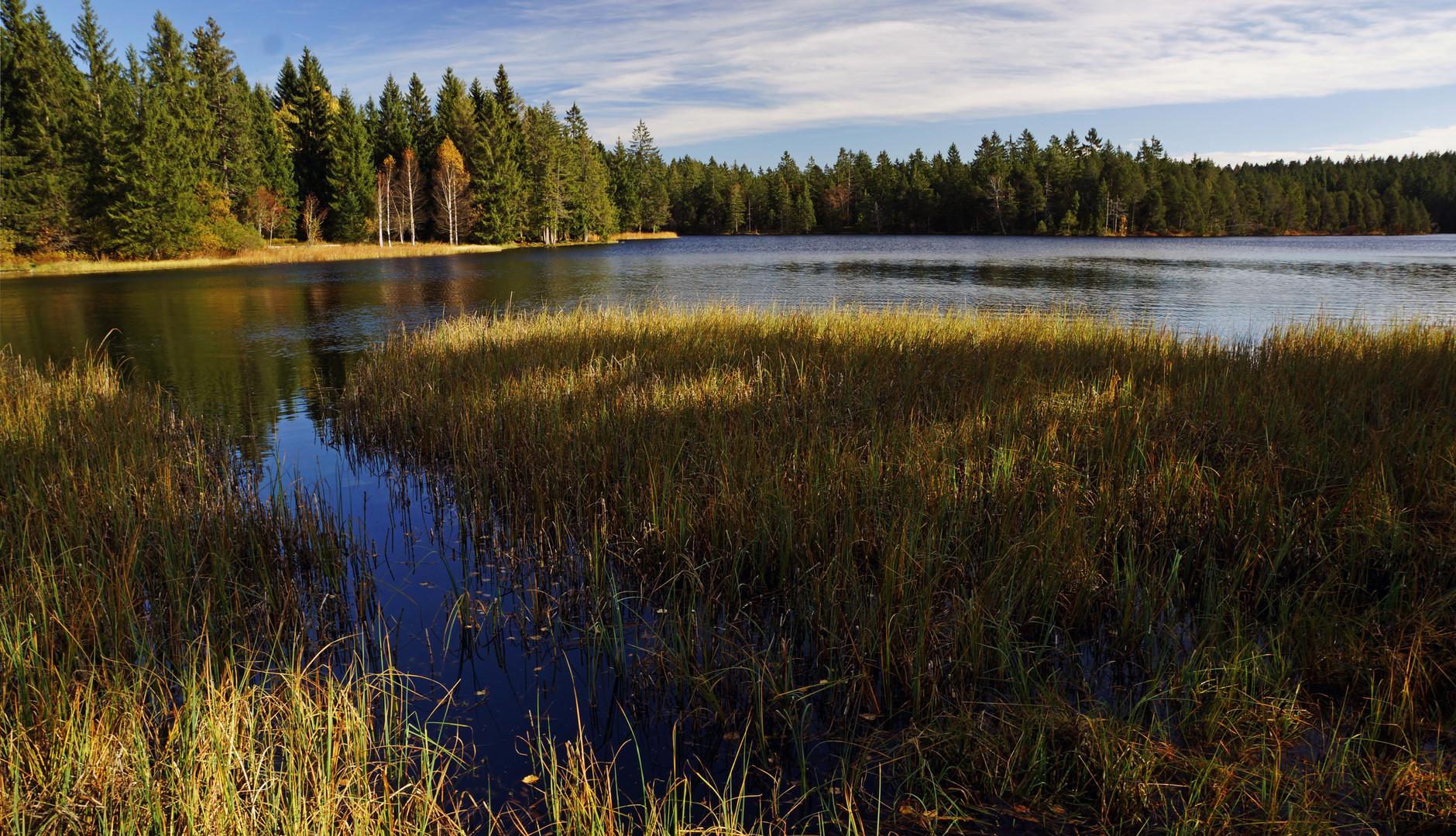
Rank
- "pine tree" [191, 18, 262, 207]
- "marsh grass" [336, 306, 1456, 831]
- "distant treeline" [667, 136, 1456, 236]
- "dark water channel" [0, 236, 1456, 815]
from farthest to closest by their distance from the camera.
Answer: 1. "distant treeline" [667, 136, 1456, 236]
2. "pine tree" [191, 18, 262, 207]
3. "dark water channel" [0, 236, 1456, 815]
4. "marsh grass" [336, 306, 1456, 831]

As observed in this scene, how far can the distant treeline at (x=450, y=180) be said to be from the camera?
3834 centimetres

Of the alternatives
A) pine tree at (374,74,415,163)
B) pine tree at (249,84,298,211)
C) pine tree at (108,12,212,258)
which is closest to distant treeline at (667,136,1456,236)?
pine tree at (374,74,415,163)

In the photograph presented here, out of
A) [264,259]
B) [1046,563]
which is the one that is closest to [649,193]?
[264,259]

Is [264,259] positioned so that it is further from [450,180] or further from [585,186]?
[585,186]

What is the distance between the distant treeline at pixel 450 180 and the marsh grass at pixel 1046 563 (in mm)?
44367

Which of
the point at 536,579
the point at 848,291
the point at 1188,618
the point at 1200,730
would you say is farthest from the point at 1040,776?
the point at 848,291

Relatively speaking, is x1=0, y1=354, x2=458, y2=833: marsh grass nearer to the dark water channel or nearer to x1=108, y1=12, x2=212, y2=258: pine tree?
the dark water channel

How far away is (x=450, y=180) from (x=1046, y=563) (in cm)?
6078

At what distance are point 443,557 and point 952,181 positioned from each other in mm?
98398

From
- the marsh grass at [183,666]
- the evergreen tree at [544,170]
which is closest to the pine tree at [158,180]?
the evergreen tree at [544,170]

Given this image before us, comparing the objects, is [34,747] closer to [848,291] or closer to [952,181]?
[848,291]

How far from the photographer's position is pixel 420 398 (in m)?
7.64

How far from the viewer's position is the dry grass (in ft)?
118

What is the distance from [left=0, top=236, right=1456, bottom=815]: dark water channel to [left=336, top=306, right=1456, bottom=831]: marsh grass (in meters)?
0.35
